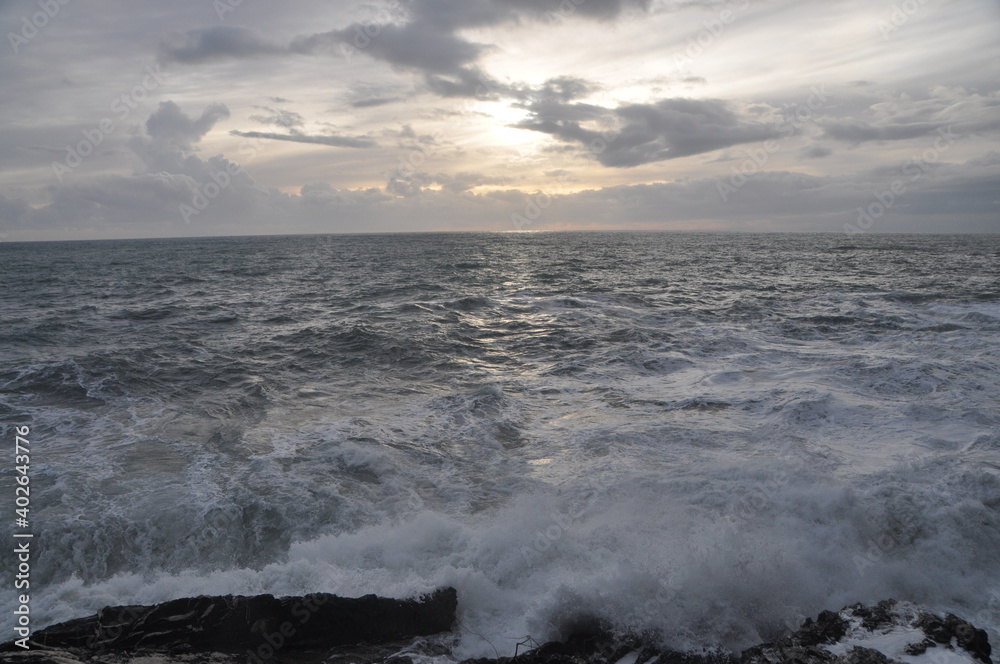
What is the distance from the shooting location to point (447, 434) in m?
9.68

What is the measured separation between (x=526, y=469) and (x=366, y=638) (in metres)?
3.90

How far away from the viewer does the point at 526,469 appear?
8242 mm

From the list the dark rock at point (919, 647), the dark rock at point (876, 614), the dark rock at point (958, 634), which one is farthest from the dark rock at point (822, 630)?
the dark rock at point (958, 634)

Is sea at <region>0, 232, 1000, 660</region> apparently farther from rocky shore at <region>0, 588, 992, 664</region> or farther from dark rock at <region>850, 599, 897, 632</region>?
dark rock at <region>850, 599, 897, 632</region>

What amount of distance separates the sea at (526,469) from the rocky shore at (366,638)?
241 mm

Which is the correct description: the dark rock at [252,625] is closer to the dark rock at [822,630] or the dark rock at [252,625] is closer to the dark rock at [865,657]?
the dark rock at [822,630]

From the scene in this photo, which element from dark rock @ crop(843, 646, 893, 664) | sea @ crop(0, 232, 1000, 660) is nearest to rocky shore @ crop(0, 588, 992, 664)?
dark rock @ crop(843, 646, 893, 664)

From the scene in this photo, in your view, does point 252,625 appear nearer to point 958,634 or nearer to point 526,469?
point 526,469

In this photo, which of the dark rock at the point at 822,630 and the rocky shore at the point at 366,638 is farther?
the dark rock at the point at 822,630

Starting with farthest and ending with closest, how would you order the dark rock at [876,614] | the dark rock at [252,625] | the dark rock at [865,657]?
the dark rock at [876,614], the dark rock at [252,625], the dark rock at [865,657]

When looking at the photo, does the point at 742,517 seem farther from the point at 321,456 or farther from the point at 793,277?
the point at 793,277

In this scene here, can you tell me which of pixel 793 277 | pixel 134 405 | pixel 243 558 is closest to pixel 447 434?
pixel 243 558

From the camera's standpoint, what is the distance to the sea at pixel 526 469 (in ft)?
17.4

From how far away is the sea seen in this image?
5.31 meters
